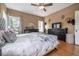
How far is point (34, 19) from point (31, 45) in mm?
501

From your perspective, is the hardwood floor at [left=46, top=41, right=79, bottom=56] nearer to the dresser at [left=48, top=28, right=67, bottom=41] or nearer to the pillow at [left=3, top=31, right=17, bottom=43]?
the dresser at [left=48, top=28, right=67, bottom=41]

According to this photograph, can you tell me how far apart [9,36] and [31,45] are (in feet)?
1.34

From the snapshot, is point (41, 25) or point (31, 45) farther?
point (41, 25)

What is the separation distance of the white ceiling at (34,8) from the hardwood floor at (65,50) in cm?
66

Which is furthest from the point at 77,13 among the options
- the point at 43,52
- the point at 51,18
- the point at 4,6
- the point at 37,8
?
the point at 4,6

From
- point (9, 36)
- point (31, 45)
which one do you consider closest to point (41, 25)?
point (31, 45)

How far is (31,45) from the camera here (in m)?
1.63

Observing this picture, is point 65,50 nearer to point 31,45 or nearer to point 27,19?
point 31,45

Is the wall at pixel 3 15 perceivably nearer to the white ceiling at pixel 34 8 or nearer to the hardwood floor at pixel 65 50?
the white ceiling at pixel 34 8

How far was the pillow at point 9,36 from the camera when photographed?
4.98 feet

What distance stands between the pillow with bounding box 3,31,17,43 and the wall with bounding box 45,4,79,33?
655 millimetres

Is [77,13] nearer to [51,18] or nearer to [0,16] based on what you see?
[51,18]

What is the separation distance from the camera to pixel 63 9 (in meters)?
1.74

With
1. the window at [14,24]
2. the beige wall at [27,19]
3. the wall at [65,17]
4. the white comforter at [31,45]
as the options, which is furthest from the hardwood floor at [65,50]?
the window at [14,24]
